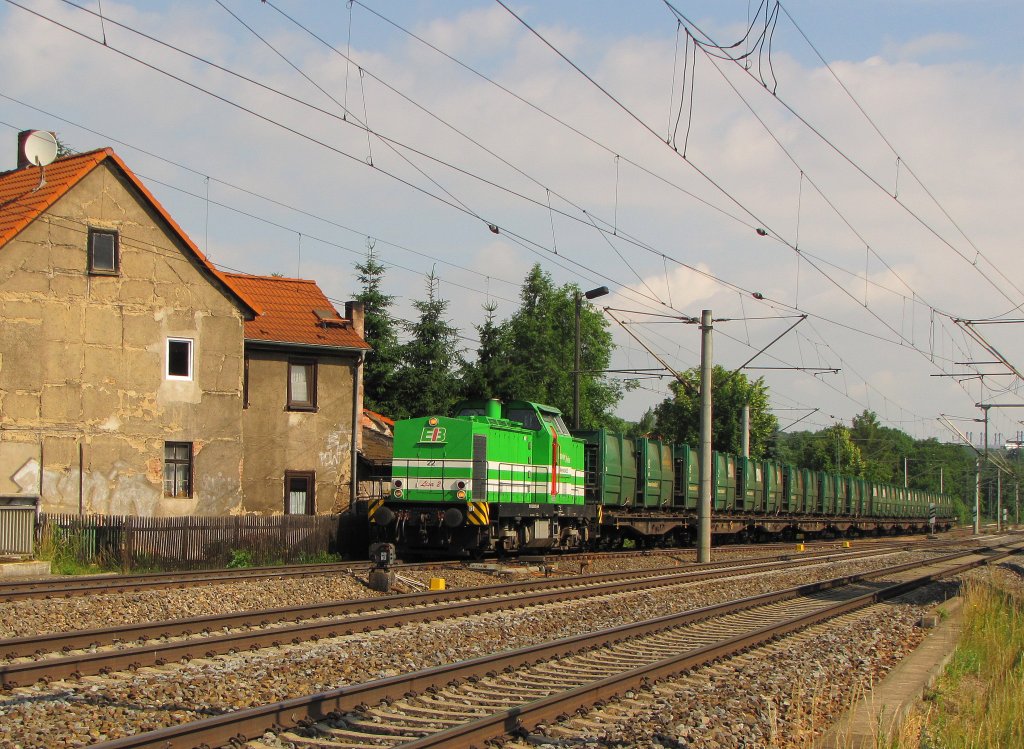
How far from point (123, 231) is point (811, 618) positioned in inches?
744

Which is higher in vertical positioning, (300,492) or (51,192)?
(51,192)

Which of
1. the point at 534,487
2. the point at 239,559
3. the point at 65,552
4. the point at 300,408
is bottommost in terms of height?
the point at 239,559

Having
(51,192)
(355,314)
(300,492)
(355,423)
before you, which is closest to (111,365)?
(51,192)

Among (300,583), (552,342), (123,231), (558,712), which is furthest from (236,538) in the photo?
(552,342)

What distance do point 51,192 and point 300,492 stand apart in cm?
1106

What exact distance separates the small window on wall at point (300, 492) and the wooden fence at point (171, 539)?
21.1ft

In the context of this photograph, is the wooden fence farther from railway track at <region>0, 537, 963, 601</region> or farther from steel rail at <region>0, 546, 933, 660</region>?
Answer: steel rail at <region>0, 546, 933, 660</region>

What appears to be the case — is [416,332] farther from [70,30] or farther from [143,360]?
[70,30]

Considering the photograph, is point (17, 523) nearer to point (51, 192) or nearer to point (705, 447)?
point (51, 192)

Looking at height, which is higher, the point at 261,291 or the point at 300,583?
the point at 261,291

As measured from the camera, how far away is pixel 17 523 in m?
19.3

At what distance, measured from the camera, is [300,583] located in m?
16.9

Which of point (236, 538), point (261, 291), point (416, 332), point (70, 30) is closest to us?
point (70, 30)

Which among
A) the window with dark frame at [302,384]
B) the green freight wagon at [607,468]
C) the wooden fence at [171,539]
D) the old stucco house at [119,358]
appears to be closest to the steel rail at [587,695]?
the wooden fence at [171,539]
